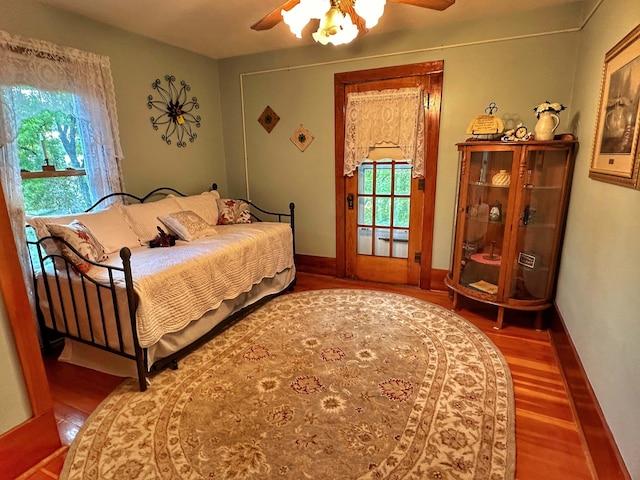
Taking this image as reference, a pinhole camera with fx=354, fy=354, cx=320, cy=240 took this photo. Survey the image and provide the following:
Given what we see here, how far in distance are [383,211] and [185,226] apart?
1915mm

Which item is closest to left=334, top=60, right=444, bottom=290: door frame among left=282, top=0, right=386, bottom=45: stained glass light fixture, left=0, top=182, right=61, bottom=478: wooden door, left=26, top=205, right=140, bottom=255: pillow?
left=282, top=0, right=386, bottom=45: stained glass light fixture

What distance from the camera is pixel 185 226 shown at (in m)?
2.94

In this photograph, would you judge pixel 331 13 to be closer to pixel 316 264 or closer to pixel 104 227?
pixel 104 227

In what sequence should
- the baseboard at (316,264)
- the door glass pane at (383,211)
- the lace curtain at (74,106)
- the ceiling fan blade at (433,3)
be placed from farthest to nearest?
the baseboard at (316,264)
the door glass pane at (383,211)
the lace curtain at (74,106)
the ceiling fan blade at (433,3)

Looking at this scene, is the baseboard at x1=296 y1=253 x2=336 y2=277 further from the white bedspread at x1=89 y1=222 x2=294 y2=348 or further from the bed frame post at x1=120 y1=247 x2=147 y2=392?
the bed frame post at x1=120 y1=247 x2=147 y2=392

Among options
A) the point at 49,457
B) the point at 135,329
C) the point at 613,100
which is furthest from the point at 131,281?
the point at 613,100

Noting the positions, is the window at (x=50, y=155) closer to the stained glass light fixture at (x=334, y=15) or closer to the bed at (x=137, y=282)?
the bed at (x=137, y=282)

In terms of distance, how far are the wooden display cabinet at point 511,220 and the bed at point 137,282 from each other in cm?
174

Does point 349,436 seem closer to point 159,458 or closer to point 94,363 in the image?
point 159,458

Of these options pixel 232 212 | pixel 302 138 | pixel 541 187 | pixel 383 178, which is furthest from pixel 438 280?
pixel 232 212

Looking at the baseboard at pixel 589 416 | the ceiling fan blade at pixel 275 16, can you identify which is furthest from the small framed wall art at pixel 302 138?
the baseboard at pixel 589 416

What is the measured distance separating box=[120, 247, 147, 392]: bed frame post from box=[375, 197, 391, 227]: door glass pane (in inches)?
95.8

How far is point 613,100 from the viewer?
1.75 meters

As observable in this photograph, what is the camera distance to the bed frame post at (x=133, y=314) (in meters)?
1.84
